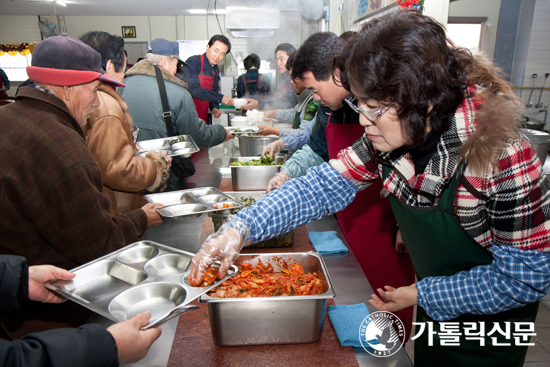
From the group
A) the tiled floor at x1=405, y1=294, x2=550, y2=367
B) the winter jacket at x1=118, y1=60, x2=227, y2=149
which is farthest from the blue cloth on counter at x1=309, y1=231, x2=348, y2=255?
the winter jacket at x1=118, y1=60, x2=227, y2=149

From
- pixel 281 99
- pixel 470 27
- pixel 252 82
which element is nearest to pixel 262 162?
pixel 281 99

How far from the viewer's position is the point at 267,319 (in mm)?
1023

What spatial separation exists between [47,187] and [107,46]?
1321 millimetres

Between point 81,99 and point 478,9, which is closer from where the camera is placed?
point 81,99

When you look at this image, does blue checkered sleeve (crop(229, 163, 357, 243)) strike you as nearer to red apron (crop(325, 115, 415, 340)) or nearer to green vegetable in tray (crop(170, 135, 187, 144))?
red apron (crop(325, 115, 415, 340))

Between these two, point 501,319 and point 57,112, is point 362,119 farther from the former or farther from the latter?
point 57,112

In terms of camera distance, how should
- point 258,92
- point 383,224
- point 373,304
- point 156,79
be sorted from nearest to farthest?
point 373,304 → point 383,224 → point 156,79 → point 258,92

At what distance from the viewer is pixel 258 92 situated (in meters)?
6.18

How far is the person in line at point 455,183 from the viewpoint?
88 centimetres

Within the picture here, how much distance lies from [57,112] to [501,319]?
168 centimetres

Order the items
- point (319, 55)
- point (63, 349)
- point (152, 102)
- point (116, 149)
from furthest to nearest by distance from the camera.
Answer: point (152, 102) < point (116, 149) < point (319, 55) < point (63, 349)

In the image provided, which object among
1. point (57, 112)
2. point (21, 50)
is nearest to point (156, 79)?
point (57, 112)

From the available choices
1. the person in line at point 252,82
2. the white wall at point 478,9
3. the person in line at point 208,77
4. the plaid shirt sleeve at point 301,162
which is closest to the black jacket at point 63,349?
the plaid shirt sleeve at point 301,162
